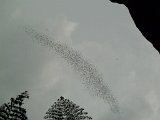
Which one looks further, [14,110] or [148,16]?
[14,110]

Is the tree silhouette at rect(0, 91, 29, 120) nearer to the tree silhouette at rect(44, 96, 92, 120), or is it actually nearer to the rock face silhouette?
the tree silhouette at rect(44, 96, 92, 120)

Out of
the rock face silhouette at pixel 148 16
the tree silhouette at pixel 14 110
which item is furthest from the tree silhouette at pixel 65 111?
the rock face silhouette at pixel 148 16

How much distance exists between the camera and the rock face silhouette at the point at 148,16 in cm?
797

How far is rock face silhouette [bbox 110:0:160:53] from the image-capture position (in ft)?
26.2

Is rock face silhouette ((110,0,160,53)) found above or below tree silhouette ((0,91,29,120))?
below

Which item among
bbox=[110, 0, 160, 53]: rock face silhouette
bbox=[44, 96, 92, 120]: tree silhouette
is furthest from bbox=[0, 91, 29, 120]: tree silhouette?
bbox=[110, 0, 160, 53]: rock face silhouette

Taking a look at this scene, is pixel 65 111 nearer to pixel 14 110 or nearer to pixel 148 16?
pixel 14 110

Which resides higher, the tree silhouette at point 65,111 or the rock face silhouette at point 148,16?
the tree silhouette at point 65,111

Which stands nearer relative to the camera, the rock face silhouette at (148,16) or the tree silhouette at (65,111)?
the rock face silhouette at (148,16)

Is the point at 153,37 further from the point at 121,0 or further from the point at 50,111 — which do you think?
the point at 50,111

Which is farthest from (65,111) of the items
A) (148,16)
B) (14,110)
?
(148,16)

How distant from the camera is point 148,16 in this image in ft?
26.8

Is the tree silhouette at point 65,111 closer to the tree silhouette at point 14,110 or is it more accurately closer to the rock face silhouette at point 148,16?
the tree silhouette at point 14,110

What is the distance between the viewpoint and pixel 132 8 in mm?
8523
